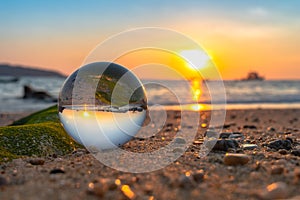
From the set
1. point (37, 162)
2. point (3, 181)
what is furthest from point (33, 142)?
point (3, 181)

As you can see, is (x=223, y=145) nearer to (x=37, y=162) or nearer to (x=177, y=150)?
(x=177, y=150)

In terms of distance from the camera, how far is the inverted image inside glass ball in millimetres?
4332

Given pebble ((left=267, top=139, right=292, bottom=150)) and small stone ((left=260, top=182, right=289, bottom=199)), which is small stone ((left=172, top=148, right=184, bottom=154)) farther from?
small stone ((left=260, top=182, right=289, bottom=199))

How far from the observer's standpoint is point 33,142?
15.8ft

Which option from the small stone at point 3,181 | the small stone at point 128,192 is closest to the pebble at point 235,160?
the small stone at point 128,192

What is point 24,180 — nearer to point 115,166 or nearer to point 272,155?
point 115,166

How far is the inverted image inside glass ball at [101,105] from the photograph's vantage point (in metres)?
4.33

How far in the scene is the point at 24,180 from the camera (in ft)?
10.4

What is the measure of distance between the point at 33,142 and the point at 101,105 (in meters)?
1.29

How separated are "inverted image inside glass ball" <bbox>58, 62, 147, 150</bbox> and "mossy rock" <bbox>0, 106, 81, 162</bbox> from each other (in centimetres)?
52

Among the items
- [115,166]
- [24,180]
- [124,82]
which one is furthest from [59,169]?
[124,82]

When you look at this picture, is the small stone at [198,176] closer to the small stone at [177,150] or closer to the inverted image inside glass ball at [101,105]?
the small stone at [177,150]

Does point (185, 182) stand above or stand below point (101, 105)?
below

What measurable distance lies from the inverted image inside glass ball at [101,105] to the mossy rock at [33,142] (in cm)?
52
